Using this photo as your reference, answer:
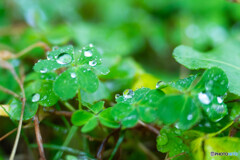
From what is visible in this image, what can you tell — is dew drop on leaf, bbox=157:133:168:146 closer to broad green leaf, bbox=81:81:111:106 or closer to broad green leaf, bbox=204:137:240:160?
broad green leaf, bbox=204:137:240:160

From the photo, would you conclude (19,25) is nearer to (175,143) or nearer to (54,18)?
(54,18)

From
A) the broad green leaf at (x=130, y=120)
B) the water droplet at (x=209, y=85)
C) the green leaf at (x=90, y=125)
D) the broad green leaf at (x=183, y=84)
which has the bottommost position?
the green leaf at (x=90, y=125)

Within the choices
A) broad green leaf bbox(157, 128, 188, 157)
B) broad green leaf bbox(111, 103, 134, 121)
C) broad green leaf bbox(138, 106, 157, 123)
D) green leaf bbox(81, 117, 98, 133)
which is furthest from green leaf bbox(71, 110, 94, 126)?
broad green leaf bbox(157, 128, 188, 157)

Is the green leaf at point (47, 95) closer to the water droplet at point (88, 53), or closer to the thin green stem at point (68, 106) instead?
the thin green stem at point (68, 106)

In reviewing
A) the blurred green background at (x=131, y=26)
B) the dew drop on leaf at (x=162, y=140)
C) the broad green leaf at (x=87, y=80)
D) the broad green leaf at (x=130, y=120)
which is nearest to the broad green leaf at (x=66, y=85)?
the broad green leaf at (x=87, y=80)

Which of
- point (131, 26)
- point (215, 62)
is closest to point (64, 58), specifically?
point (215, 62)

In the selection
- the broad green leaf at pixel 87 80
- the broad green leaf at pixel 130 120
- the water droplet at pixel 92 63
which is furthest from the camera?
the water droplet at pixel 92 63

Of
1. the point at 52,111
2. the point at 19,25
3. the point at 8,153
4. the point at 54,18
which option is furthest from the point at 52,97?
the point at 54,18
